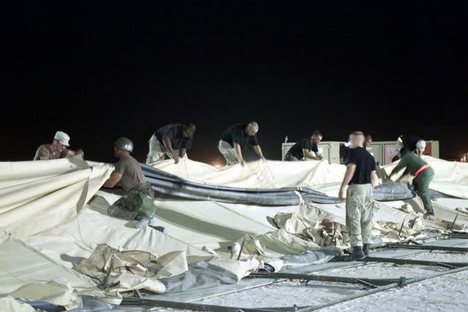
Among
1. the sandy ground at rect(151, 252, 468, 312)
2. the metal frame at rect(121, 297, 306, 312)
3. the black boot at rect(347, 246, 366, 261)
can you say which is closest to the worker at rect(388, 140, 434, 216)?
the black boot at rect(347, 246, 366, 261)

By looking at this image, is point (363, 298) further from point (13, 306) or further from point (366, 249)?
point (13, 306)

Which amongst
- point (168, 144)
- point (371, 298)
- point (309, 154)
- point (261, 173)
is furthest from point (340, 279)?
point (309, 154)

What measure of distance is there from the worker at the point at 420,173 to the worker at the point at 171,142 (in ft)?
11.2

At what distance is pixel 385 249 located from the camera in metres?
7.56

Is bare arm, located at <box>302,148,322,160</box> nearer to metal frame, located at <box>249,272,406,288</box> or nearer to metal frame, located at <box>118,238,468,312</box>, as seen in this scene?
metal frame, located at <box>118,238,468,312</box>

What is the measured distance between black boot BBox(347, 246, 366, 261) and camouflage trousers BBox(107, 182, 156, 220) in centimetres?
205

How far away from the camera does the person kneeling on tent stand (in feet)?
20.9

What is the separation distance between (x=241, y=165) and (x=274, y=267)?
3.63 meters

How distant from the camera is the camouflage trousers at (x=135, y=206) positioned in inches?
250

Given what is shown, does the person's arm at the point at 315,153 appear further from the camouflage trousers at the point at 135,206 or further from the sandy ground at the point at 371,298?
the sandy ground at the point at 371,298

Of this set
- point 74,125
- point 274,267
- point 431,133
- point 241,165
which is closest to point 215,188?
point 241,165

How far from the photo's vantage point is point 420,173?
1016cm

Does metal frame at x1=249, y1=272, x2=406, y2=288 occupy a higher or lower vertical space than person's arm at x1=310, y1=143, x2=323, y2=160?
lower

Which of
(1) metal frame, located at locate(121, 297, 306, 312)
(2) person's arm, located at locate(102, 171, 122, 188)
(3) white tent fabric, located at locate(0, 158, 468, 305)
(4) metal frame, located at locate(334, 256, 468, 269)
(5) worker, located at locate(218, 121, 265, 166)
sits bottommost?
(4) metal frame, located at locate(334, 256, 468, 269)
